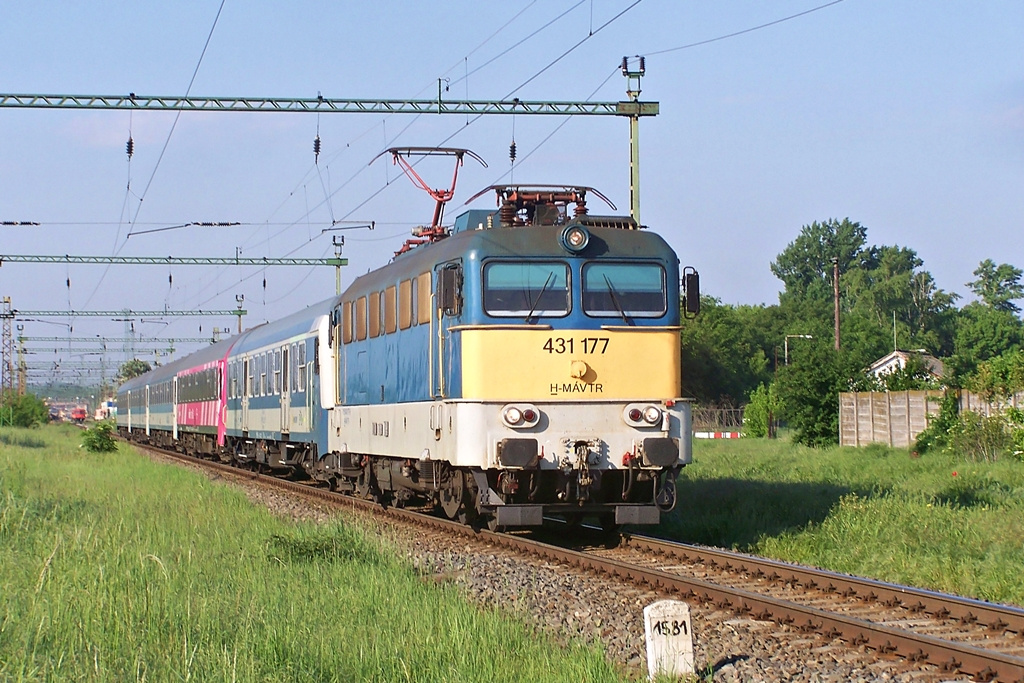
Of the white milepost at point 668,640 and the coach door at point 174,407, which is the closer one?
the white milepost at point 668,640

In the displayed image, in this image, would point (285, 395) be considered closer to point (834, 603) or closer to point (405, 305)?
point (405, 305)

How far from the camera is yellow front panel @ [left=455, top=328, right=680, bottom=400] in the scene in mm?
12617

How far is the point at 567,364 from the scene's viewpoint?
12.8 meters

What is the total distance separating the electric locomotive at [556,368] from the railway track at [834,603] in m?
0.73

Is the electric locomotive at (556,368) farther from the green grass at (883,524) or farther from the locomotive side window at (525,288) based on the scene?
the green grass at (883,524)

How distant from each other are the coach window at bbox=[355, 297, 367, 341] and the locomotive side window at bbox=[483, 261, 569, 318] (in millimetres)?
5273

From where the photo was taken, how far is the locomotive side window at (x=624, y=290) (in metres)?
13.1

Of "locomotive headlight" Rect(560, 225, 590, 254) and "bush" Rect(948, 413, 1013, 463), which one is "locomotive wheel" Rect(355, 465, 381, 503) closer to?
"locomotive headlight" Rect(560, 225, 590, 254)

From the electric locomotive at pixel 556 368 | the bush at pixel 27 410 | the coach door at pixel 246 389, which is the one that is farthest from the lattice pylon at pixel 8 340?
the electric locomotive at pixel 556 368

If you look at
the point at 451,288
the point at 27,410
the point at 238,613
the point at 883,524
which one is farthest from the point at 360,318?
the point at 27,410

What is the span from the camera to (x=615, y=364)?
12.9m

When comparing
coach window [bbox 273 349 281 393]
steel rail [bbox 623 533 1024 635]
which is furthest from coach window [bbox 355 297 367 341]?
coach window [bbox 273 349 281 393]

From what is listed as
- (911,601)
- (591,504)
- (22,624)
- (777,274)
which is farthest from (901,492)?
(777,274)

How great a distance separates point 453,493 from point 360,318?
449 centimetres
